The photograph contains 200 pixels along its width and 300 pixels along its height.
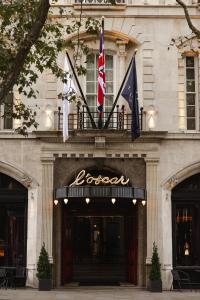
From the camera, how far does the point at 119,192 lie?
20891mm

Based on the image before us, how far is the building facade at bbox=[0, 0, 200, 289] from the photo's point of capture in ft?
70.9

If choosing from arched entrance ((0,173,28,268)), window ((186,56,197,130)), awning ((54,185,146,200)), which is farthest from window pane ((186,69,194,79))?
arched entrance ((0,173,28,268))

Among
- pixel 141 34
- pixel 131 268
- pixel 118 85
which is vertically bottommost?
pixel 131 268

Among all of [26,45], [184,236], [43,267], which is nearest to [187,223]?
[184,236]

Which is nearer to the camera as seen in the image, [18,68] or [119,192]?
[18,68]

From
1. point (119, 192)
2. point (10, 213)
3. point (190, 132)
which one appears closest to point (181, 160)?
point (190, 132)

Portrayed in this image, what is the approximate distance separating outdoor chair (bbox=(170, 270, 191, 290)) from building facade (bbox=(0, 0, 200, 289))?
252mm

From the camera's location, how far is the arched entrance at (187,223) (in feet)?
72.3

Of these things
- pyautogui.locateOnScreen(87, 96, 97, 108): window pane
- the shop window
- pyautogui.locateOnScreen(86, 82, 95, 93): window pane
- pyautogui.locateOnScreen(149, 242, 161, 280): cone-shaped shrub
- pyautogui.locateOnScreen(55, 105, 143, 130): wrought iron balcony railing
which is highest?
pyautogui.locateOnScreen(86, 82, 95, 93): window pane

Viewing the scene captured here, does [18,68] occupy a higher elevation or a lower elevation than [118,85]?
lower

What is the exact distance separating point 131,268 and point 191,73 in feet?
25.3

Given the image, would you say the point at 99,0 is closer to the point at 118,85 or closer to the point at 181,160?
the point at 118,85

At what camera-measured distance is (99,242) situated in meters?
31.1

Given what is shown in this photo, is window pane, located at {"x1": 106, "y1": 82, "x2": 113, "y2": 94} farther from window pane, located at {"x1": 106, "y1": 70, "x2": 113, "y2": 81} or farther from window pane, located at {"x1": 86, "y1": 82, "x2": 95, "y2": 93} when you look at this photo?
window pane, located at {"x1": 86, "y1": 82, "x2": 95, "y2": 93}
